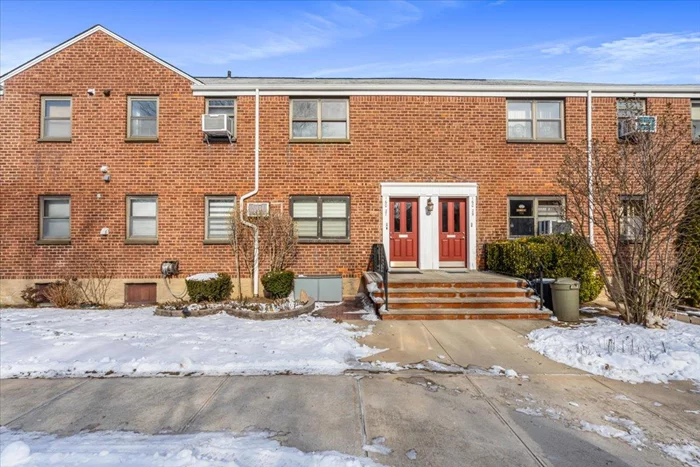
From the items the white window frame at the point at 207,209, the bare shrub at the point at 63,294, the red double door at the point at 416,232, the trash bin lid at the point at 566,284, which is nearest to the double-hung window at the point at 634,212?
the trash bin lid at the point at 566,284

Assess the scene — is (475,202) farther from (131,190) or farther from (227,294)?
(131,190)

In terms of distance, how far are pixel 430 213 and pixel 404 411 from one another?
7670 mm

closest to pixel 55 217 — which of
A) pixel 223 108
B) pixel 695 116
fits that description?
pixel 223 108

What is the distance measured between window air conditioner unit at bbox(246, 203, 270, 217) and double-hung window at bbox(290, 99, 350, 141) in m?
2.37

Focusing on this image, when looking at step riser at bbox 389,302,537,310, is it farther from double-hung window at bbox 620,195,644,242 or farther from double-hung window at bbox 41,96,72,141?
double-hung window at bbox 41,96,72,141

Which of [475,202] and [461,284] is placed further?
[475,202]

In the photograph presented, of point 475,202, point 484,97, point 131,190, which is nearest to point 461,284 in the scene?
point 475,202

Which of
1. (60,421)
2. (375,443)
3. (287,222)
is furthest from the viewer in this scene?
(287,222)

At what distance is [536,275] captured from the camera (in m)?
9.01

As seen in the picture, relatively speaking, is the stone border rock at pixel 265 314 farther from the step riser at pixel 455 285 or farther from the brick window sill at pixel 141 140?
the brick window sill at pixel 141 140

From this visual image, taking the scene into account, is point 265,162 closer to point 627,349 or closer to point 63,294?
point 63,294

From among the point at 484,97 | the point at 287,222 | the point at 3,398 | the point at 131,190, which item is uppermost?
the point at 484,97

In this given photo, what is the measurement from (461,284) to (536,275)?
2120 mm

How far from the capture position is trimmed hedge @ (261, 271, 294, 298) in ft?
30.3
